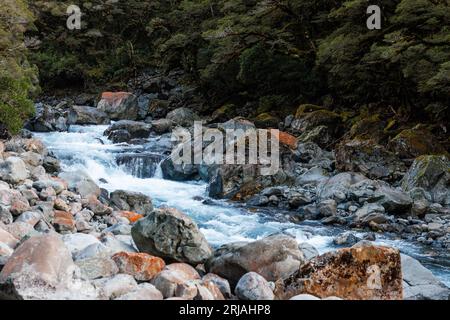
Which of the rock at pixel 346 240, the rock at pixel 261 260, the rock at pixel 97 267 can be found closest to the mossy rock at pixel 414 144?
the rock at pixel 346 240

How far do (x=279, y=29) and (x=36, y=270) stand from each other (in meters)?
17.1

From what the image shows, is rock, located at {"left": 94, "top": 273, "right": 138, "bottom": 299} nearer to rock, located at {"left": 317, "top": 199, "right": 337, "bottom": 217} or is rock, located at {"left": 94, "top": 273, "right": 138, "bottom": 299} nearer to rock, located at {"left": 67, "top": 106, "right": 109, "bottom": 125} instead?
rock, located at {"left": 317, "top": 199, "right": 337, "bottom": 217}

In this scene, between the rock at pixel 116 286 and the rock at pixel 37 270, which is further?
the rock at pixel 116 286

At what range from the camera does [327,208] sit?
10.1 m

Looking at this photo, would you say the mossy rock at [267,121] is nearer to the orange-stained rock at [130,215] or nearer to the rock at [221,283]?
the orange-stained rock at [130,215]

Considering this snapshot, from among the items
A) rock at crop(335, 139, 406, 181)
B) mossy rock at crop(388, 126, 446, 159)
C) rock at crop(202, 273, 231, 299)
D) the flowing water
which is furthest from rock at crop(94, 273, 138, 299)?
mossy rock at crop(388, 126, 446, 159)

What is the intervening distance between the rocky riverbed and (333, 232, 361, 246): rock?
0.04 meters

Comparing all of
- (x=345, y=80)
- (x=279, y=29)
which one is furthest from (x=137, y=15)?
(x=345, y=80)

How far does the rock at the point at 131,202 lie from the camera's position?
989 cm

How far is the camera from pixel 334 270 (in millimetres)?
4891

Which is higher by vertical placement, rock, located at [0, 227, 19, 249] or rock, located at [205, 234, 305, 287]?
rock, located at [0, 227, 19, 249]

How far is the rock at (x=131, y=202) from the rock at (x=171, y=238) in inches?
151

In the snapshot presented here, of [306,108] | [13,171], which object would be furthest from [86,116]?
[13,171]

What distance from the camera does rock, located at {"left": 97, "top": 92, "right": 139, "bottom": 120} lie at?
22.7m
